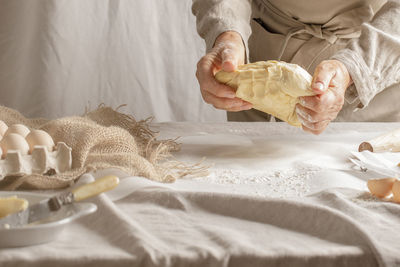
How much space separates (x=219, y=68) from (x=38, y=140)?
0.54 m

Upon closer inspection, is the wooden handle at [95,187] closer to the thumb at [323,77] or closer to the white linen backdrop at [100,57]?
the thumb at [323,77]

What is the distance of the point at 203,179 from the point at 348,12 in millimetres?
903

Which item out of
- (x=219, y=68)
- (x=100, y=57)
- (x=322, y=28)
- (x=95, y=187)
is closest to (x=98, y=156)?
(x=95, y=187)

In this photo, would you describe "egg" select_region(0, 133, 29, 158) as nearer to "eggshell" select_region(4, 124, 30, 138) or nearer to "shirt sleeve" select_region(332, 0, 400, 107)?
"eggshell" select_region(4, 124, 30, 138)

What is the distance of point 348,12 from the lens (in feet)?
6.01

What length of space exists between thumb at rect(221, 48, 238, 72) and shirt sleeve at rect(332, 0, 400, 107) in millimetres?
278

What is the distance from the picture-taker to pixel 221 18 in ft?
5.44

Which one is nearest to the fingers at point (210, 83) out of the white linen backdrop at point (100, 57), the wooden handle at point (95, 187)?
the wooden handle at point (95, 187)

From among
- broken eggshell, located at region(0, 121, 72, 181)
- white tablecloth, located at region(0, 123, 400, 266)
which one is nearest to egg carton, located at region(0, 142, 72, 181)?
broken eggshell, located at region(0, 121, 72, 181)

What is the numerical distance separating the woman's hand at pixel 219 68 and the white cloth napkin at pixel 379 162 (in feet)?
0.99

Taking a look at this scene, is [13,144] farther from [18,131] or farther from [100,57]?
[100,57]

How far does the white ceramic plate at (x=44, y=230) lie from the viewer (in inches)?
29.4

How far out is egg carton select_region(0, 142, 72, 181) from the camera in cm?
105

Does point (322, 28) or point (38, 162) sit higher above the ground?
point (322, 28)
